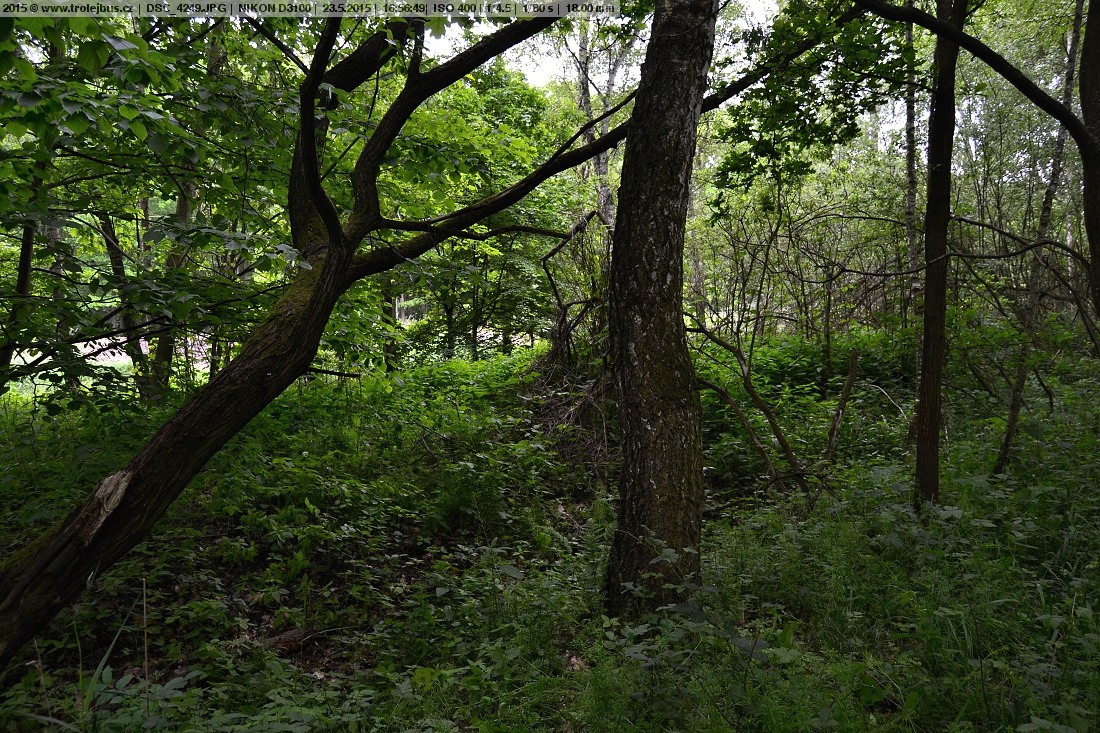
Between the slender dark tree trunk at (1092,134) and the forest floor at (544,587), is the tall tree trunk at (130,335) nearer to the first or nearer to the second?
the forest floor at (544,587)

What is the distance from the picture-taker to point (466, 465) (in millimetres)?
5879

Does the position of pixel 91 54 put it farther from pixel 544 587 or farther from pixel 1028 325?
pixel 1028 325

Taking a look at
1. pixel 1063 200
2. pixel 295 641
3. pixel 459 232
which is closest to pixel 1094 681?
pixel 295 641

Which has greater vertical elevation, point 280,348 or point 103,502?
point 280,348

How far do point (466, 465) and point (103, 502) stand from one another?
314 cm

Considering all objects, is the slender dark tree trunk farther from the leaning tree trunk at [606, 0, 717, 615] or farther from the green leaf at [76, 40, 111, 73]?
the green leaf at [76, 40, 111, 73]

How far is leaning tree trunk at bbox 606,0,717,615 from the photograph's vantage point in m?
3.80

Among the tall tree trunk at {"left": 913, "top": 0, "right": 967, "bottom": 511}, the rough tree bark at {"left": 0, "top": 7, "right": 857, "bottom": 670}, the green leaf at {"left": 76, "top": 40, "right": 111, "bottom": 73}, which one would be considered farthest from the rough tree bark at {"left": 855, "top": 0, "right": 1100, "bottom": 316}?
the green leaf at {"left": 76, "top": 40, "right": 111, "bottom": 73}

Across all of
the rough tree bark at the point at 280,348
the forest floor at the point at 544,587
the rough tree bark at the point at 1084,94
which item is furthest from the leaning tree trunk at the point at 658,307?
the rough tree bark at the point at 1084,94

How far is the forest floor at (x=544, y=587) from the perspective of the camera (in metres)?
2.66

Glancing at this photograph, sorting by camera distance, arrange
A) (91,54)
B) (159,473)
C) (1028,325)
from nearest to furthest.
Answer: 1. (91,54)
2. (159,473)
3. (1028,325)

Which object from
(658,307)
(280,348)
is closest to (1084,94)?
(658,307)

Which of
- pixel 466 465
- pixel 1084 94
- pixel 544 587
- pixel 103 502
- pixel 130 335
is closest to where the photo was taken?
pixel 103 502

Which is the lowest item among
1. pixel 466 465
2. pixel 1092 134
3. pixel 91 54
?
pixel 466 465
